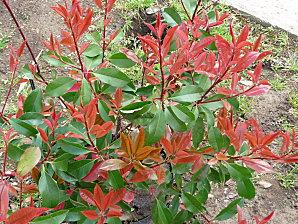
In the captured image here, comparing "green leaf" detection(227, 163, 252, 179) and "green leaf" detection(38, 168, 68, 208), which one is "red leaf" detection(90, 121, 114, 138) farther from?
"green leaf" detection(227, 163, 252, 179)

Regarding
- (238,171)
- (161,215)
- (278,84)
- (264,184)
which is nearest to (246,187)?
(238,171)

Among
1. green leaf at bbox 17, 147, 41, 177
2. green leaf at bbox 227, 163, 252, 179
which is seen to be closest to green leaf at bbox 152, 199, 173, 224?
green leaf at bbox 227, 163, 252, 179

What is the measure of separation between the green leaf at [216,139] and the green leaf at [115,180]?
0.27m

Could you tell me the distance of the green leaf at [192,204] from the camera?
1560mm

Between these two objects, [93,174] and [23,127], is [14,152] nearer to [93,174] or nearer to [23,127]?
[23,127]

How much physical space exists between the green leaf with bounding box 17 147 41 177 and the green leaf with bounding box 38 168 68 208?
0.36 feet

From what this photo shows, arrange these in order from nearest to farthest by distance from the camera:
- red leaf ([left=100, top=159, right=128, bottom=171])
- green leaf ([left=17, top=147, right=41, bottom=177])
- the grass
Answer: green leaf ([left=17, top=147, right=41, bottom=177]) < red leaf ([left=100, top=159, right=128, bottom=171]) < the grass

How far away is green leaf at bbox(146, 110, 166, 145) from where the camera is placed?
1.38m

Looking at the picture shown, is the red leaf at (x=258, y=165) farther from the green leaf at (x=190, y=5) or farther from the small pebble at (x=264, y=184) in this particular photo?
the small pebble at (x=264, y=184)

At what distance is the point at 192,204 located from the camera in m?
1.57

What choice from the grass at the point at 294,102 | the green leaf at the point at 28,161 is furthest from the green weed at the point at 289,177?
the green leaf at the point at 28,161

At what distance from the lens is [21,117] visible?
1443 millimetres

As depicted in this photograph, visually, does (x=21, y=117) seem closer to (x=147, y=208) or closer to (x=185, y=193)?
(x=185, y=193)

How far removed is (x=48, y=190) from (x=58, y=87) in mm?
289
